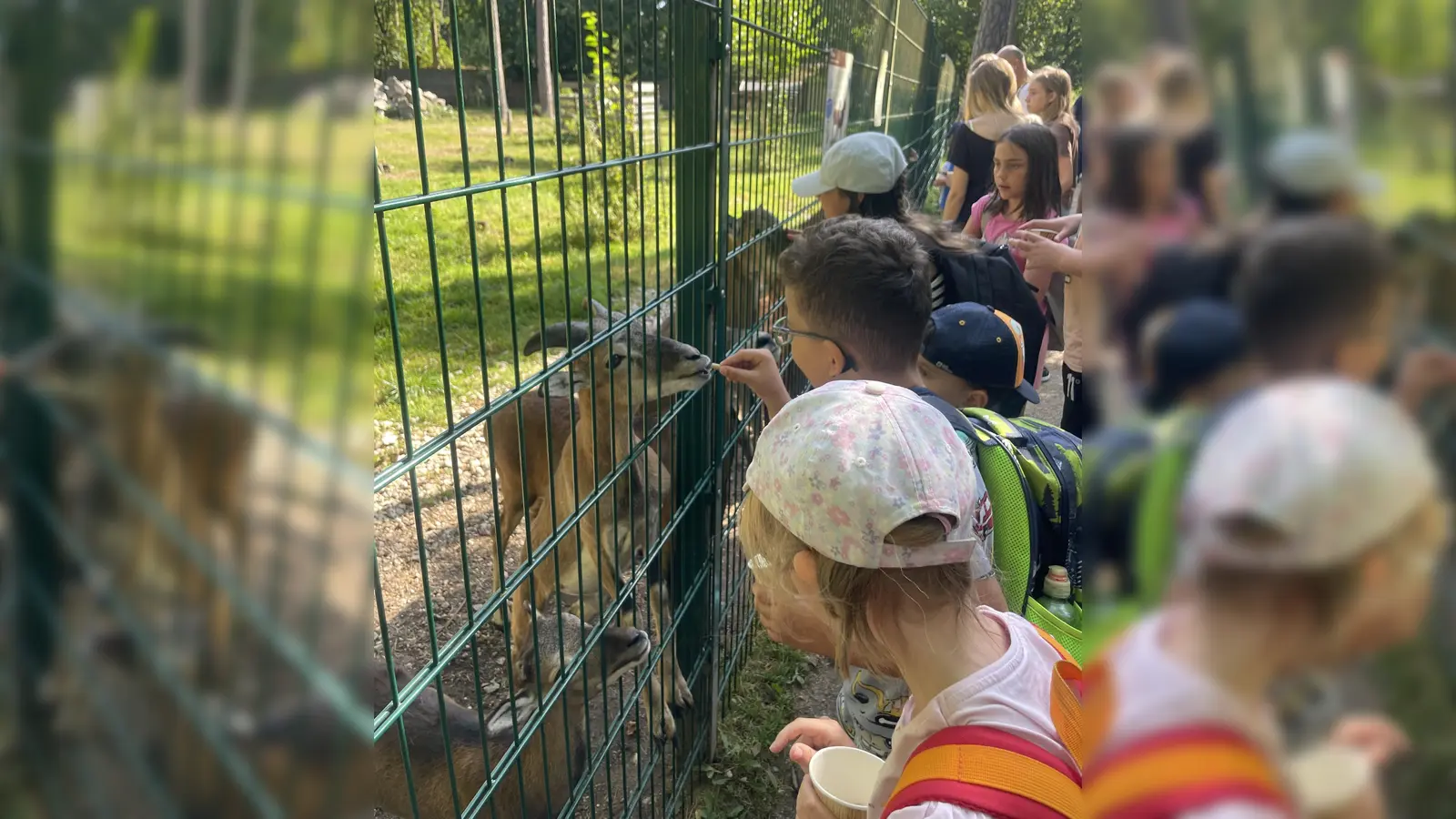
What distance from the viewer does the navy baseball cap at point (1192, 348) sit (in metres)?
0.23

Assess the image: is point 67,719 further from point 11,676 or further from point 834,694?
point 834,694

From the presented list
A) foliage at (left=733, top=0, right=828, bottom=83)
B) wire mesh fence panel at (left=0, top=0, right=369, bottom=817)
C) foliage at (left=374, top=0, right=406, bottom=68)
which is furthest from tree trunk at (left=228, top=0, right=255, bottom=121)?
foliage at (left=733, top=0, right=828, bottom=83)

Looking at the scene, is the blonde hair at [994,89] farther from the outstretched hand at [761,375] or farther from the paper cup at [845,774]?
the paper cup at [845,774]

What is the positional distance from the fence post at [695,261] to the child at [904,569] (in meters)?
1.13

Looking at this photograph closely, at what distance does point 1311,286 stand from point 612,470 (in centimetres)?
179

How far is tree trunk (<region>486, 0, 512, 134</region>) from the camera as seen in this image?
126cm

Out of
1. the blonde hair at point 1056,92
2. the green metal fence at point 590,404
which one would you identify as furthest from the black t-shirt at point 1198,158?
the blonde hair at point 1056,92

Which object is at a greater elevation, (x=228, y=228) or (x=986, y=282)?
(x=228, y=228)

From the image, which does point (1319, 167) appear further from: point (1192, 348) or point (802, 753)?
point (802, 753)

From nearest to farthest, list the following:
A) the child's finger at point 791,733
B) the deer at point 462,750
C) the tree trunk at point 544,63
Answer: the tree trunk at point 544,63 < the child's finger at point 791,733 < the deer at point 462,750

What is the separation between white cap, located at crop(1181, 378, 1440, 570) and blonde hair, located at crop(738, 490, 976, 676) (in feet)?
3.80

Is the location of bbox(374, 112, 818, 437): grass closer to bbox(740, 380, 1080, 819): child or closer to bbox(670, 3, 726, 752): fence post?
bbox(670, 3, 726, 752): fence post

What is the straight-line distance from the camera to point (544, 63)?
5.14ft

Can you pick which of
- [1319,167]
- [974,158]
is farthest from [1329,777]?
[974,158]
